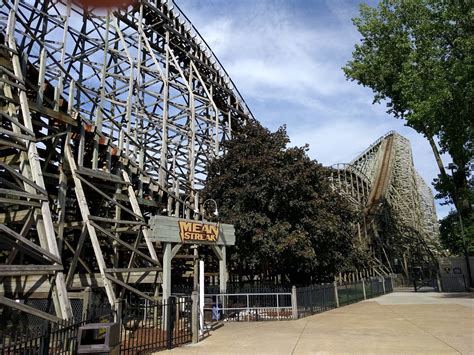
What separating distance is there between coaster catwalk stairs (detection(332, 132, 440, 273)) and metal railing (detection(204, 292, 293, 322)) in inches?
607

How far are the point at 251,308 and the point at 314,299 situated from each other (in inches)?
126

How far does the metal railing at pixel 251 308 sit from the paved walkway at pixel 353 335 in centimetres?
64

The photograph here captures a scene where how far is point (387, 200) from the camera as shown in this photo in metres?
34.5

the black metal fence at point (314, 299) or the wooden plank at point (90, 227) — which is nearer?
the wooden plank at point (90, 227)

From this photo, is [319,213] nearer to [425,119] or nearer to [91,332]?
[425,119]

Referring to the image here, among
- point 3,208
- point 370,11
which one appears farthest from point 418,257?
point 3,208

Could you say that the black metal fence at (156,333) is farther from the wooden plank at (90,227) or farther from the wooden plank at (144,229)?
the wooden plank at (144,229)

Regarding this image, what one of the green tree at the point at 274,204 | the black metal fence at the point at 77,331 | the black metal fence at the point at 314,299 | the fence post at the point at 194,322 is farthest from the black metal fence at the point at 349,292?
the fence post at the point at 194,322


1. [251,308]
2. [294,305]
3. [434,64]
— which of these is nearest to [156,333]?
[251,308]

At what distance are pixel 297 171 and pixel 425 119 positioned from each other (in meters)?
6.33

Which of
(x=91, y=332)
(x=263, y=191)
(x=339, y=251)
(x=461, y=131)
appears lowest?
(x=91, y=332)

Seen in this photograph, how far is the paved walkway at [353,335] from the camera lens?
8062 mm

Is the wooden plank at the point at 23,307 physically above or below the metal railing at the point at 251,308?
above

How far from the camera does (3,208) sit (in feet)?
41.0
